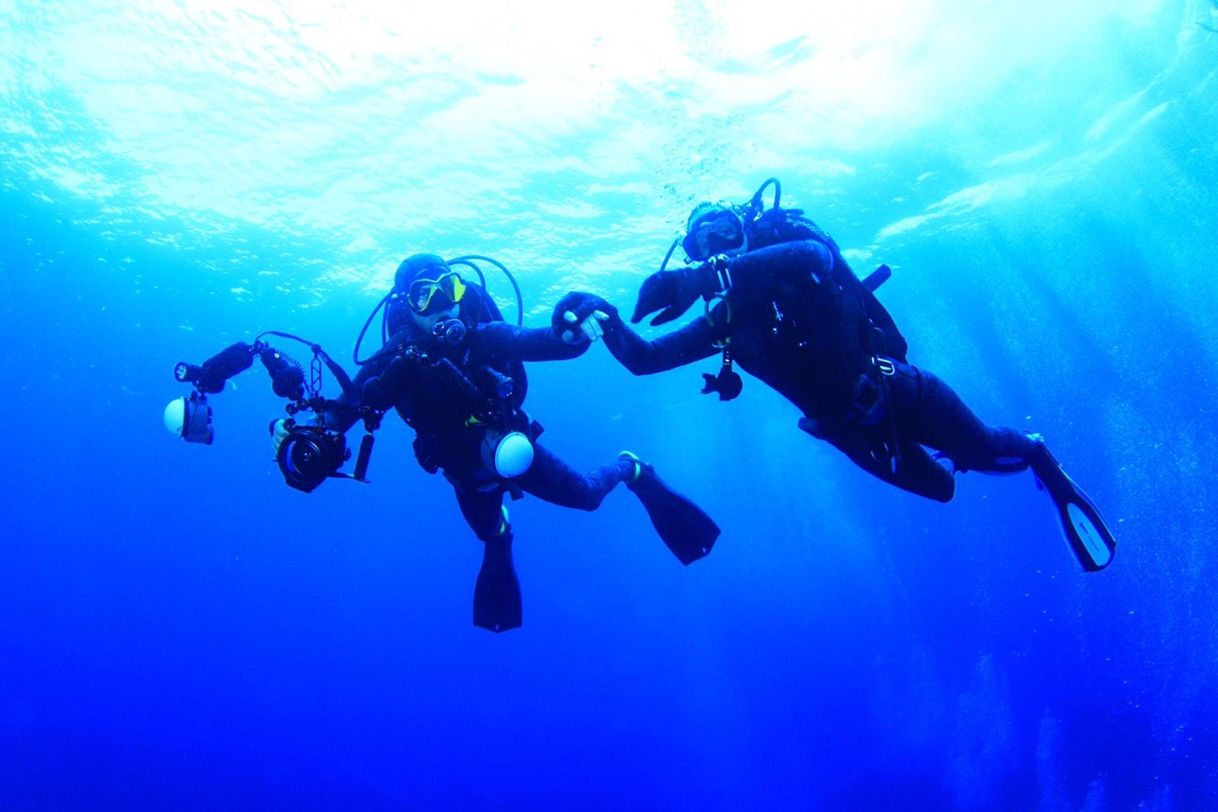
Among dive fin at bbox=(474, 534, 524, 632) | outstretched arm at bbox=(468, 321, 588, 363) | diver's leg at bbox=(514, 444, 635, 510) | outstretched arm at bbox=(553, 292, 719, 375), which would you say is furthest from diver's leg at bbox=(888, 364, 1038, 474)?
dive fin at bbox=(474, 534, 524, 632)

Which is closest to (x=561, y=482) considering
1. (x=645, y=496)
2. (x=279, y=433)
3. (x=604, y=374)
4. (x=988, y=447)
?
(x=645, y=496)

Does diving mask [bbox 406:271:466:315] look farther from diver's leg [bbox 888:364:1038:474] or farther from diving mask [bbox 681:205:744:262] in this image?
diver's leg [bbox 888:364:1038:474]

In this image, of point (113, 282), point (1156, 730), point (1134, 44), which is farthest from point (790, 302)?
point (1156, 730)

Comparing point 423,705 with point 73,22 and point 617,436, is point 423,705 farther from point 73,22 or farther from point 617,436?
point 73,22

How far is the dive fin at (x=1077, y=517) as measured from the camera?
532 centimetres

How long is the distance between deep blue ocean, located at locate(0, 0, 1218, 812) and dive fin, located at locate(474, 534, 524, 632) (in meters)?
9.27

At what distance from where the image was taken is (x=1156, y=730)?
2467 cm

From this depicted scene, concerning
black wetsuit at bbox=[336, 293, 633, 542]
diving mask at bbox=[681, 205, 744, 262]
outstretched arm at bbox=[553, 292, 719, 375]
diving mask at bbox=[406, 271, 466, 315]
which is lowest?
outstretched arm at bbox=[553, 292, 719, 375]

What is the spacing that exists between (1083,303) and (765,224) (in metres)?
39.7

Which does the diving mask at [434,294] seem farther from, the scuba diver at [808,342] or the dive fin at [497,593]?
the dive fin at [497,593]

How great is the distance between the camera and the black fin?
693cm

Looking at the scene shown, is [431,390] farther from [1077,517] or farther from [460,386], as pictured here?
[1077,517]

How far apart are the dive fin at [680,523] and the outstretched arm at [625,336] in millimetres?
2285

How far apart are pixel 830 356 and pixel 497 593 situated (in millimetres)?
3995
